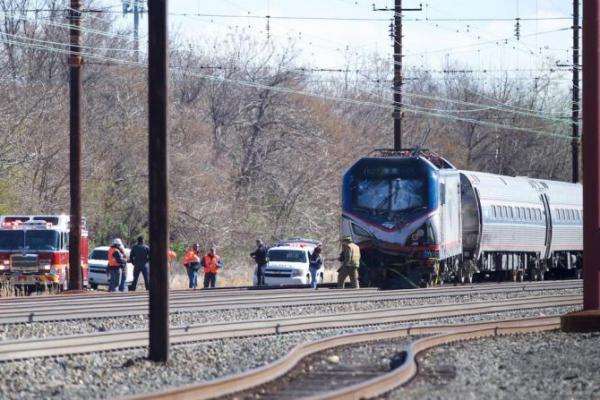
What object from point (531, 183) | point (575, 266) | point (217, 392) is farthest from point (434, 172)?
point (217, 392)

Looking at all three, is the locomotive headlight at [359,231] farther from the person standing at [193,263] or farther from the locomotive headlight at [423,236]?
the person standing at [193,263]

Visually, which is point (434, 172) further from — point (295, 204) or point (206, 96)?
point (206, 96)

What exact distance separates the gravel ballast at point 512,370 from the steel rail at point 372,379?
0.18m

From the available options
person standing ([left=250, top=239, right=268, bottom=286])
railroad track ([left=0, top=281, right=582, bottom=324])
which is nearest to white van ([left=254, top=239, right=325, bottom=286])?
person standing ([left=250, top=239, right=268, bottom=286])

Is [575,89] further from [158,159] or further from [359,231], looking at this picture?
[158,159]

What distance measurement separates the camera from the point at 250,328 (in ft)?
63.5

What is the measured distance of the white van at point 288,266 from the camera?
41.0 m

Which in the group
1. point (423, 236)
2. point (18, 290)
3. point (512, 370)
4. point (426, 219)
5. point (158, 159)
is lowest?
point (18, 290)

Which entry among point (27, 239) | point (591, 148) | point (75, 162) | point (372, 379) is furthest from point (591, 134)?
point (27, 239)

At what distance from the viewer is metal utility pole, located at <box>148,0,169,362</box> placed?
1575cm

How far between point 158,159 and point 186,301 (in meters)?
10.6

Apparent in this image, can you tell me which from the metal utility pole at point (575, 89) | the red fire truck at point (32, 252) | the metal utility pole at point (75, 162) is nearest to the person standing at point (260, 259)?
the red fire truck at point (32, 252)

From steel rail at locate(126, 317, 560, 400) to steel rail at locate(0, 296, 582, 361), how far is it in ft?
5.75

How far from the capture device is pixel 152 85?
15.9m
